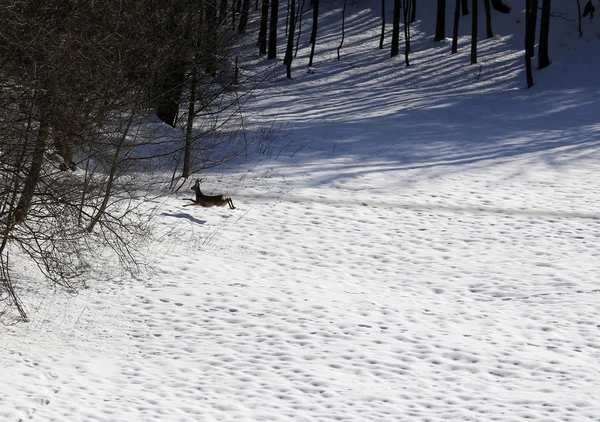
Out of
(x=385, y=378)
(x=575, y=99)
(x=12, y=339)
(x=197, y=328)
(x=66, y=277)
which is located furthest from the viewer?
(x=575, y=99)

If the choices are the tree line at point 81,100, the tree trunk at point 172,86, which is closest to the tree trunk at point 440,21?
the tree line at point 81,100

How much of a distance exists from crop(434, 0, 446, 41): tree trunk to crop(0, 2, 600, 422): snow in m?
14.3

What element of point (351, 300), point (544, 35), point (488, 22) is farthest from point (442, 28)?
point (351, 300)

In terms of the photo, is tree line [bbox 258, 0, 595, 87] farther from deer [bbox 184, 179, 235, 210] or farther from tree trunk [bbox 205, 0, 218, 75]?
deer [bbox 184, 179, 235, 210]

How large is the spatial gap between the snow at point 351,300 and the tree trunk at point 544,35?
906 cm

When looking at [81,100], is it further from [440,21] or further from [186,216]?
[440,21]

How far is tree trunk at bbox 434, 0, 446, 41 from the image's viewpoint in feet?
123

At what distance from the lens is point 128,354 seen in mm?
9859

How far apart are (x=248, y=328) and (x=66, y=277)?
280 cm

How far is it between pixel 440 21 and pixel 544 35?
22.1ft

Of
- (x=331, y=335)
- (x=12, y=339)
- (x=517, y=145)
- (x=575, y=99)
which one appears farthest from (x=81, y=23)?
(x=575, y=99)

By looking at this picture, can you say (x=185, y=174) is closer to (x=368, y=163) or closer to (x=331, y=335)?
(x=368, y=163)

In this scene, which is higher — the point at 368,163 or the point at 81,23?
the point at 81,23

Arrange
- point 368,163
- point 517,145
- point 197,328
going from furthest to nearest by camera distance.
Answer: point 517,145 < point 368,163 < point 197,328
